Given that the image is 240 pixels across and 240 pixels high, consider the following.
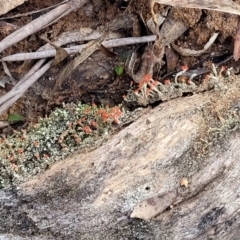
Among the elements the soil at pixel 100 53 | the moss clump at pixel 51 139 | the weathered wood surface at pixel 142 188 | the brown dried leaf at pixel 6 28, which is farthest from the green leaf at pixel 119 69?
the brown dried leaf at pixel 6 28

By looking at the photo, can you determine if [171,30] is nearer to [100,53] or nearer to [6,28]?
[100,53]

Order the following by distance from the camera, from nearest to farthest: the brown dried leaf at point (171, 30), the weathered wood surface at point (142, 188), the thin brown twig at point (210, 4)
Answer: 1. the weathered wood surface at point (142, 188)
2. the thin brown twig at point (210, 4)
3. the brown dried leaf at point (171, 30)

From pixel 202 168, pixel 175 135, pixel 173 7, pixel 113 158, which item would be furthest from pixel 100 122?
pixel 173 7

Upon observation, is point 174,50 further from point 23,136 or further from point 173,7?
point 23,136

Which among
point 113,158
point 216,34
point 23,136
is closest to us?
point 113,158

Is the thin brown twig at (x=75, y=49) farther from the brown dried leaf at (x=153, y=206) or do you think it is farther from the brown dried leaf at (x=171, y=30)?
the brown dried leaf at (x=153, y=206)

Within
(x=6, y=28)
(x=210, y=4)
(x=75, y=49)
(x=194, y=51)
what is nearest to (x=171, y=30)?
(x=194, y=51)

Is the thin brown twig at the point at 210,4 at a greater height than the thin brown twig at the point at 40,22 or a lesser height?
lesser
